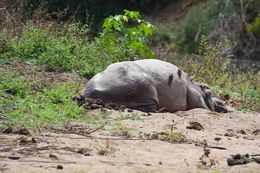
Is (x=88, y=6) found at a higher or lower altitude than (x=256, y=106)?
higher

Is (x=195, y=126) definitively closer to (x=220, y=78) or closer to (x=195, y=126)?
(x=195, y=126)

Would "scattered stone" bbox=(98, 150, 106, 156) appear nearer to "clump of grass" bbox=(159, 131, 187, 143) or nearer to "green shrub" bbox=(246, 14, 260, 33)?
"clump of grass" bbox=(159, 131, 187, 143)

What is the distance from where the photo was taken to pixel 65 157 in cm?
496

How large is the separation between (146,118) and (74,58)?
9.86 ft

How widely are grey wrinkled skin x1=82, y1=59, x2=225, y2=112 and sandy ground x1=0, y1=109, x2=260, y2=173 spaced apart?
0.76 m

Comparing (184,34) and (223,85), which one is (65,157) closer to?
(223,85)

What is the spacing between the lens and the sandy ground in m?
4.79

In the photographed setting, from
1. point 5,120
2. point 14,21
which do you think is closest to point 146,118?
point 5,120

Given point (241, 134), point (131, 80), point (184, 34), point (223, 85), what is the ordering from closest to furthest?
1. point (241, 134)
2. point (131, 80)
3. point (223, 85)
4. point (184, 34)

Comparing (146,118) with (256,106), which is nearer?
(146,118)

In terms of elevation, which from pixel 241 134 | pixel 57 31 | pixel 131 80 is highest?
pixel 57 31

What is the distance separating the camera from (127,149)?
17.9ft

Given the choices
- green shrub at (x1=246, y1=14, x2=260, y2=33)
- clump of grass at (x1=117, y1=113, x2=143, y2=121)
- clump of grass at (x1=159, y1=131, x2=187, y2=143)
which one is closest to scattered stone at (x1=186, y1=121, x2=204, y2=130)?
clump of grass at (x1=117, y1=113, x2=143, y2=121)

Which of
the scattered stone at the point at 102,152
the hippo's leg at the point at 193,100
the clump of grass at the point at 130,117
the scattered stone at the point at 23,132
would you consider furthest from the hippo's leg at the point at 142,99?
the scattered stone at the point at 102,152
